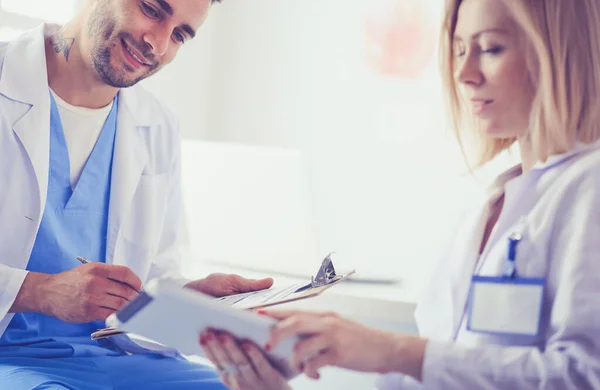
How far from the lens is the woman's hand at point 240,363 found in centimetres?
93

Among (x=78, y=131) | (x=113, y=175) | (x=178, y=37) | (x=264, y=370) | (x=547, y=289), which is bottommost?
(x=264, y=370)

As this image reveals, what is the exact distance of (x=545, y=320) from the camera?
3.17 ft

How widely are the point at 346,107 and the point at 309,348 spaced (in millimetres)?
2759

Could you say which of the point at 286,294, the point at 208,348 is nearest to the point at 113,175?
the point at 286,294

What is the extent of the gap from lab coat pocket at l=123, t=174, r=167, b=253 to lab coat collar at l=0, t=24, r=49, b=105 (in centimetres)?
32

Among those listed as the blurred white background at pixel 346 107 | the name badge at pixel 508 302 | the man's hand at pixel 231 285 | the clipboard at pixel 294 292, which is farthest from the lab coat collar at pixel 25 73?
the blurred white background at pixel 346 107

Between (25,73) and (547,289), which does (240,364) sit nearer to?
(547,289)

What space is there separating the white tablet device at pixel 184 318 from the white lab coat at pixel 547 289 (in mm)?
231

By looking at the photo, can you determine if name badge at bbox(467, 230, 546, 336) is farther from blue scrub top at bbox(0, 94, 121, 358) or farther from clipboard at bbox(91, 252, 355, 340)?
blue scrub top at bbox(0, 94, 121, 358)

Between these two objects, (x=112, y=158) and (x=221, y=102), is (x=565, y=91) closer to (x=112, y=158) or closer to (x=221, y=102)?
(x=112, y=158)

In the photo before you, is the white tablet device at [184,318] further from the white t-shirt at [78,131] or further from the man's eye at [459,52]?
the white t-shirt at [78,131]

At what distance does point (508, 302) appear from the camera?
3.17 ft

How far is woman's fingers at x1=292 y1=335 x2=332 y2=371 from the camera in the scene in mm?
885

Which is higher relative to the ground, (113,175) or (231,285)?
(113,175)
